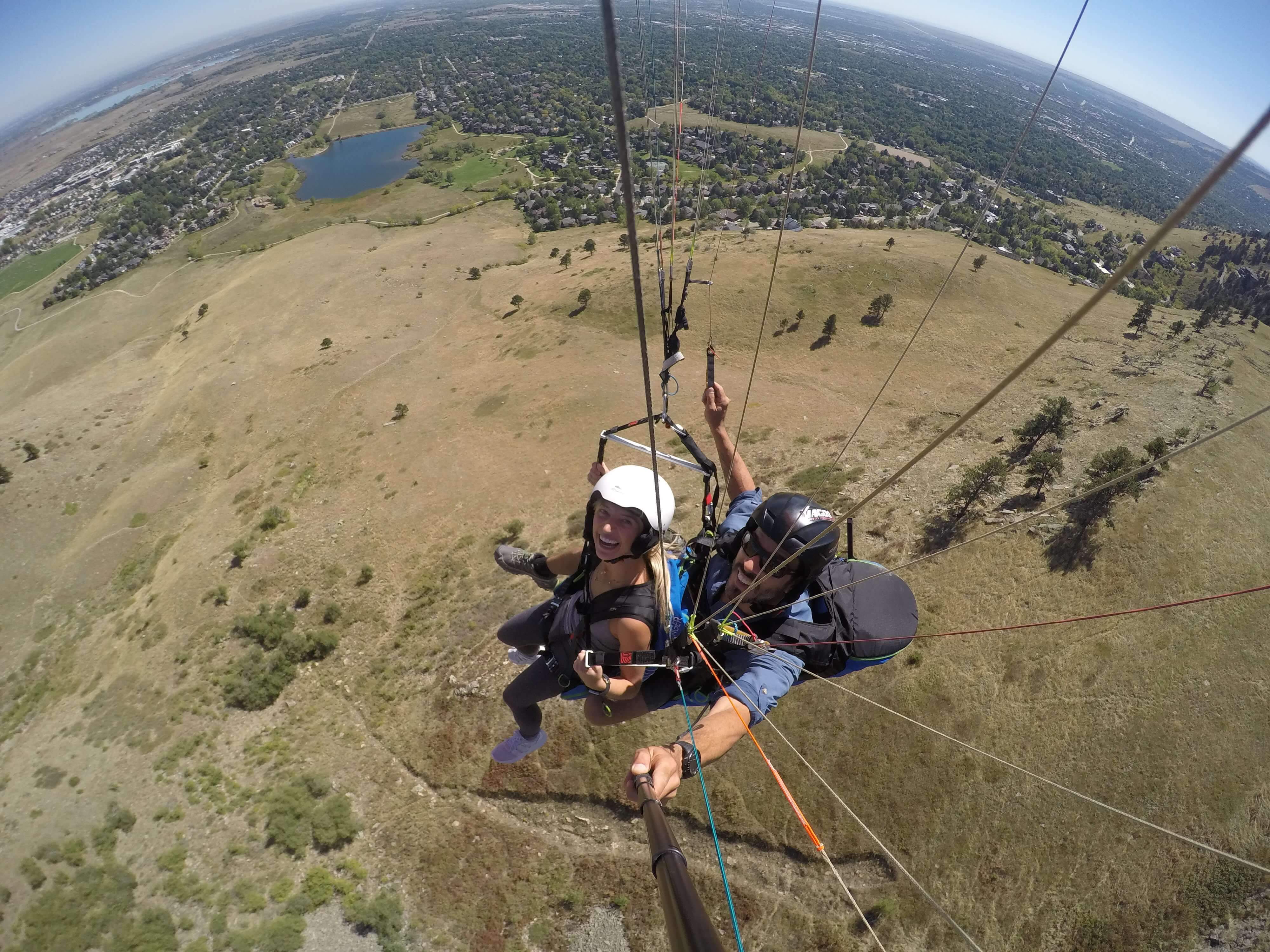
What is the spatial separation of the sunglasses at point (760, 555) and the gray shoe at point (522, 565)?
11.2ft

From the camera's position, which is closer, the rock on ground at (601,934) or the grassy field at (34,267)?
the rock on ground at (601,934)

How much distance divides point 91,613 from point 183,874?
16.0m

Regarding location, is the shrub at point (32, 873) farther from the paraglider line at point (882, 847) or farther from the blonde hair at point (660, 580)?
the paraglider line at point (882, 847)

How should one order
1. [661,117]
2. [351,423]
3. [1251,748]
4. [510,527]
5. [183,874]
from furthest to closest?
[661,117] < [351,423] < [510,527] < [183,874] < [1251,748]

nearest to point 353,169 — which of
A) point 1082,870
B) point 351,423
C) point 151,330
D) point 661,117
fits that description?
point 661,117

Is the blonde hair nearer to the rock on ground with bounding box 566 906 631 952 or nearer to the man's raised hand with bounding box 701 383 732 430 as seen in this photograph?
the man's raised hand with bounding box 701 383 732 430

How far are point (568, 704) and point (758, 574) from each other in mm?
9007

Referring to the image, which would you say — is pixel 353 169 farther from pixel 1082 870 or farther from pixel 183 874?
pixel 1082 870

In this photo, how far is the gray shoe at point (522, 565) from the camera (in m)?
8.27

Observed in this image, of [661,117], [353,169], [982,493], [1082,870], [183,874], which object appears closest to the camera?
[1082,870]

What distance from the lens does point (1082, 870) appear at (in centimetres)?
961

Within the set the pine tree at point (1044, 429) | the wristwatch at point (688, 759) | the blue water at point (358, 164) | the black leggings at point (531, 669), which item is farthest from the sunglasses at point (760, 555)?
the blue water at point (358, 164)

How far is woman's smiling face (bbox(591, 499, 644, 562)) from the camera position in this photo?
5.72 meters

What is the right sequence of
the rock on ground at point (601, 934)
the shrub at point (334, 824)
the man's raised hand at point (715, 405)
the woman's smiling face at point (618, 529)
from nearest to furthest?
the woman's smiling face at point (618, 529) → the man's raised hand at point (715, 405) → the rock on ground at point (601, 934) → the shrub at point (334, 824)
